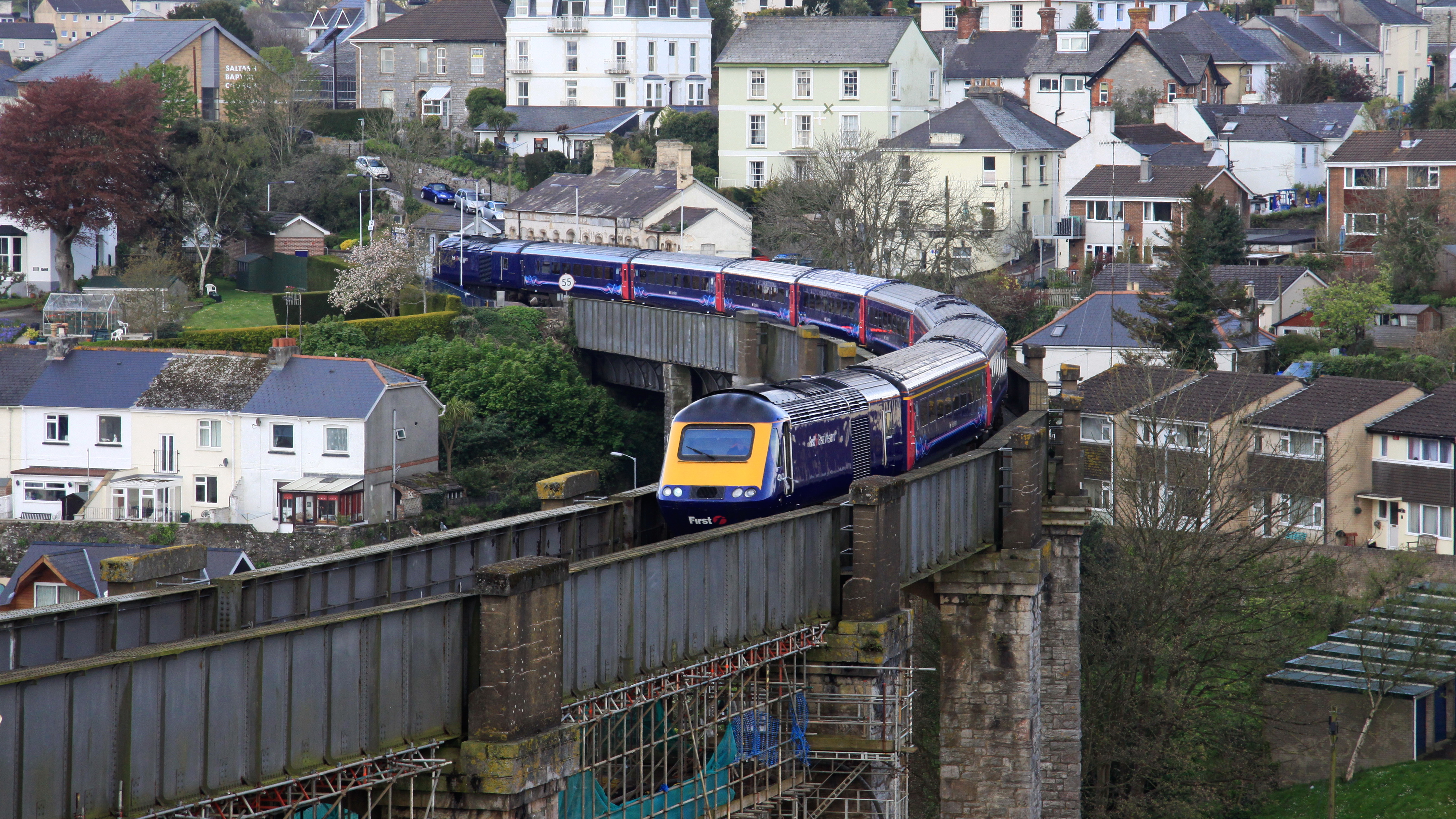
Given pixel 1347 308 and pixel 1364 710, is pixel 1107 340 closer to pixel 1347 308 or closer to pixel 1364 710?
pixel 1347 308

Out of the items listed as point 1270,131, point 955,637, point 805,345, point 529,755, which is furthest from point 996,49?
point 529,755

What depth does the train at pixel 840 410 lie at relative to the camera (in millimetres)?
20281

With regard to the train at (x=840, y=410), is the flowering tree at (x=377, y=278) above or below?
above

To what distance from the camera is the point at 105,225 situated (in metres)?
64.2

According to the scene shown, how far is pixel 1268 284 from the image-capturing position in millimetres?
63125

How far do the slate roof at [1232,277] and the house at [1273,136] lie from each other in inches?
571

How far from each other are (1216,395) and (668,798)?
38.0m

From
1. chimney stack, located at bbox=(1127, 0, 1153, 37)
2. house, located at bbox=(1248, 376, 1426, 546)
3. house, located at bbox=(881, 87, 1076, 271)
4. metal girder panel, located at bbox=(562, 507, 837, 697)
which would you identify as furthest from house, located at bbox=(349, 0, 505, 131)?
metal girder panel, located at bbox=(562, 507, 837, 697)

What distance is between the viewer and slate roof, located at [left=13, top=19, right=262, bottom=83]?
84312mm

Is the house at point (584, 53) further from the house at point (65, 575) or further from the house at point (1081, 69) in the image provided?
the house at point (65, 575)

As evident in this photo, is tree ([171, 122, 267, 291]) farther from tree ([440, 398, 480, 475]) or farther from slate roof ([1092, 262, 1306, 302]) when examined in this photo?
slate roof ([1092, 262, 1306, 302])

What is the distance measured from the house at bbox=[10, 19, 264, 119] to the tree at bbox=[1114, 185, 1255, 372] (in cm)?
4831

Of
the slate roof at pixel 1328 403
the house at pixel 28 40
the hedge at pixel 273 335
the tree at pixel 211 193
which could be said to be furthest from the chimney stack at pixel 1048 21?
the house at pixel 28 40

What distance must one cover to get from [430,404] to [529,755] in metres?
39.5
